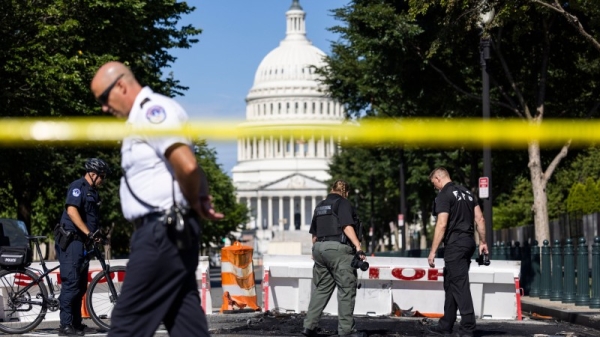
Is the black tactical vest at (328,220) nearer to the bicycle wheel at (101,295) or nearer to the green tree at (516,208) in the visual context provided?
the bicycle wheel at (101,295)

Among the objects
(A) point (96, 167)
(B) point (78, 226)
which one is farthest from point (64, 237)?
(A) point (96, 167)

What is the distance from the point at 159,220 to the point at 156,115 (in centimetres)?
51

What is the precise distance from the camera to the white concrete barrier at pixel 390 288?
721 inches

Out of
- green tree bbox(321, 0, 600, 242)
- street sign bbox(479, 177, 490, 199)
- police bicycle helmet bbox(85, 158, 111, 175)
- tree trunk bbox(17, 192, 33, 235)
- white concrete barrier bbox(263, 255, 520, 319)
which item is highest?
green tree bbox(321, 0, 600, 242)

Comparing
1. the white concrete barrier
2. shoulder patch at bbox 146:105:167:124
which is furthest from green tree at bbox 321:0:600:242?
shoulder patch at bbox 146:105:167:124

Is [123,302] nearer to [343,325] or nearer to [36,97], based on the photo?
[343,325]

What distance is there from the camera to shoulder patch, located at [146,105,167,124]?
6.81 meters

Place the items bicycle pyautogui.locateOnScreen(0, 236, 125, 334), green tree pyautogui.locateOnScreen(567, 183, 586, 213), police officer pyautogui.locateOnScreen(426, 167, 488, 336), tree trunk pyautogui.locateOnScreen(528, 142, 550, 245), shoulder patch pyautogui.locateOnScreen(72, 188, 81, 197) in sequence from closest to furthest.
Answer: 1. shoulder patch pyautogui.locateOnScreen(72, 188, 81, 197)
2. police officer pyautogui.locateOnScreen(426, 167, 488, 336)
3. bicycle pyautogui.locateOnScreen(0, 236, 125, 334)
4. tree trunk pyautogui.locateOnScreen(528, 142, 550, 245)
5. green tree pyautogui.locateOnScreen(567, 183, 586, 213)

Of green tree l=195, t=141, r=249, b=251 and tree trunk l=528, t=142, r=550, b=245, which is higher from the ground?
green tree l=195, t=141, r=249, b=251

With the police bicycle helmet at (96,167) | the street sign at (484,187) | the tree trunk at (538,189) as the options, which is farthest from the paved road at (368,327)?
the tree trunk at (538,189)

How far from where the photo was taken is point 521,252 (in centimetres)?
2727

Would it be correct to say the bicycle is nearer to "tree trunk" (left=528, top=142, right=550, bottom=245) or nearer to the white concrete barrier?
the white concrete barrier

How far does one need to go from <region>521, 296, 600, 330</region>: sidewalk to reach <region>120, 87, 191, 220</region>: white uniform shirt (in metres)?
9.99

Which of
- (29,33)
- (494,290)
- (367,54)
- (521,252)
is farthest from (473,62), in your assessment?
(494,290)
